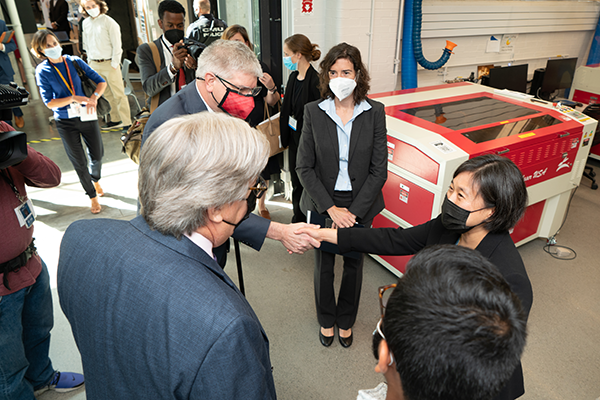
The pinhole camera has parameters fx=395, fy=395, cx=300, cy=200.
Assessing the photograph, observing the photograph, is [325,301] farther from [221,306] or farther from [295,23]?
[295,23]

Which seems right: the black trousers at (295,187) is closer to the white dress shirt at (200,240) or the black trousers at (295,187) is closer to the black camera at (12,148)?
the black camera at (12,148)

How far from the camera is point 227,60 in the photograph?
1.86 metres

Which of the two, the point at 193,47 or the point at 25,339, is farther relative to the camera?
the point at 193,47

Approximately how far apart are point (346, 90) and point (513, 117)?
5.28 feet

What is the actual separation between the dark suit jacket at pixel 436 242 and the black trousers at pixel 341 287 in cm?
45

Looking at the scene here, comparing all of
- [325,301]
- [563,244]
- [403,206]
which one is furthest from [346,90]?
[563,244]

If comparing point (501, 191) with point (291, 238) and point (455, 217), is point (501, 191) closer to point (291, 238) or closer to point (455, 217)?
point (455, 217)

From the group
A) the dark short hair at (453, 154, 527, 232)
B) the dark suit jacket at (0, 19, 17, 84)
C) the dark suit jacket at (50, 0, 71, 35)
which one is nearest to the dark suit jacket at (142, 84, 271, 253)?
the dark short hair at (453, 154, 527, 232)

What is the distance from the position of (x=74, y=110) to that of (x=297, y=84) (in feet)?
6.56

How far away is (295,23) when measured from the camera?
3.72 metres

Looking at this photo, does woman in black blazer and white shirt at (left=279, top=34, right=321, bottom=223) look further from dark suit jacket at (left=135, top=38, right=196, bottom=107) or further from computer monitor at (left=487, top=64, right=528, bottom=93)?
computer monitor at (left=487, top=64, right=528, bottom=93)

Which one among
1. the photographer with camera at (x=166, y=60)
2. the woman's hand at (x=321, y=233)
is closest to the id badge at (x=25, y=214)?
the woman's hand at (x=321, y=233)

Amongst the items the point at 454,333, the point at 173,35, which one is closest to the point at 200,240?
the point at 454,333

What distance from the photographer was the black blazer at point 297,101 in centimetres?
311
